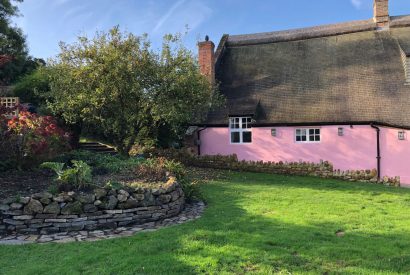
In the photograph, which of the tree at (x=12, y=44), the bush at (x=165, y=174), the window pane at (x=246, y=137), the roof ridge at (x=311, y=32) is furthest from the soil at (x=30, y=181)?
the tree at (x=12, y=44)

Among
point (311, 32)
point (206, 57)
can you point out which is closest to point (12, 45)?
point (206, 57)

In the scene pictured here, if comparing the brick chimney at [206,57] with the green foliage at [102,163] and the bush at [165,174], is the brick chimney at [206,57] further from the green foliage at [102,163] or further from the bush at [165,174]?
the bush at [165,174]

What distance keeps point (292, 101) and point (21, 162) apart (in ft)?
44.7

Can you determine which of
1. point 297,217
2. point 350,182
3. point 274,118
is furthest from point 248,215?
point 274,118

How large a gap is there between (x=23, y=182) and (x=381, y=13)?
2169cm

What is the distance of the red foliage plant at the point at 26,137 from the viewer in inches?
417

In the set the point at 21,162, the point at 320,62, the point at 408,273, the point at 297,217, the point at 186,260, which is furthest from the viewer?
the point at 320,62

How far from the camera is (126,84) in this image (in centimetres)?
1382

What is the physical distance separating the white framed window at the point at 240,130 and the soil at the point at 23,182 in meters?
11.0

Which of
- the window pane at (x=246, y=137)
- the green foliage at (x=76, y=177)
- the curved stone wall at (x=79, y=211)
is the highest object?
the window pane at (x=246, y=137)

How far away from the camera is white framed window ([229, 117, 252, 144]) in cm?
1995

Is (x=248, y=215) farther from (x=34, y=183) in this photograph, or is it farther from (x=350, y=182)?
(x=350, y=182)

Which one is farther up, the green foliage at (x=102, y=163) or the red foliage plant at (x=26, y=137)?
the red foliage plant at (x=26, y=137)

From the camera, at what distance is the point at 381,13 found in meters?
22.3
